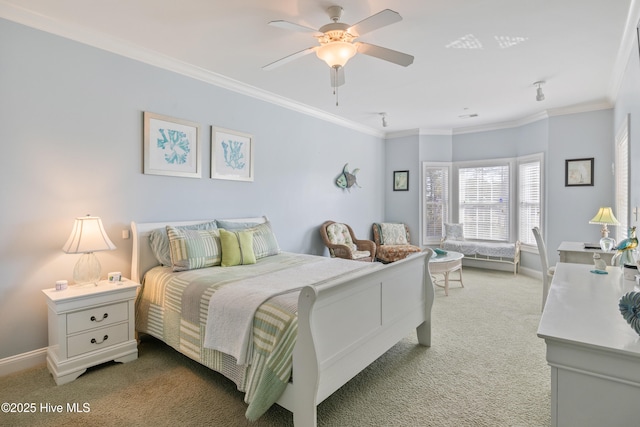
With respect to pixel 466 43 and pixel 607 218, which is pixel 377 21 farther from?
pixel 607 218

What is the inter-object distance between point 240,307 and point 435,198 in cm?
552

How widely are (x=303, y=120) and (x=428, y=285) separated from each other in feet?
10.1

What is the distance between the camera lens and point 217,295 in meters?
2.30

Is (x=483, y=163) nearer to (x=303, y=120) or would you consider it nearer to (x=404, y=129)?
(x=404, y=129)

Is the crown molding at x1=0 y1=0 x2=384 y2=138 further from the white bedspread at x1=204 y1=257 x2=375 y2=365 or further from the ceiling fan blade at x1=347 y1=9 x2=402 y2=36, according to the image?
the white bedspread at x1=204 y1=257 x2=375 y2=365

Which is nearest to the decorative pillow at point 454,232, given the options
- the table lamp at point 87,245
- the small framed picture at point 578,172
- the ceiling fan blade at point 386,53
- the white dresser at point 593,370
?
the small framed picture at point 578,172

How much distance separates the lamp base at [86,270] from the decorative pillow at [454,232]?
5754mm

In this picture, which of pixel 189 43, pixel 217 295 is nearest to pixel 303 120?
pixel 189 43

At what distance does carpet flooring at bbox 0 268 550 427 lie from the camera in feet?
6.51

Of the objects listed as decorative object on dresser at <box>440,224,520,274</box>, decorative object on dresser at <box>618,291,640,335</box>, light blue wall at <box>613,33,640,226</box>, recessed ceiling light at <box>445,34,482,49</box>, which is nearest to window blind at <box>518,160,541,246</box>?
decorative object on dresser at <box>440,224,520,274</box>

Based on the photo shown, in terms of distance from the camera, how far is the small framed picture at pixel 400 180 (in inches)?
268

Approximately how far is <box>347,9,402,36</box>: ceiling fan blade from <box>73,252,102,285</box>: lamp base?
2699mm

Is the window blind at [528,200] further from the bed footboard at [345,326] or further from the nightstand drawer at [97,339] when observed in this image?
the nightstand drawer at [97,339]

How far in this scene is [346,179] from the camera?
5.84 meters
